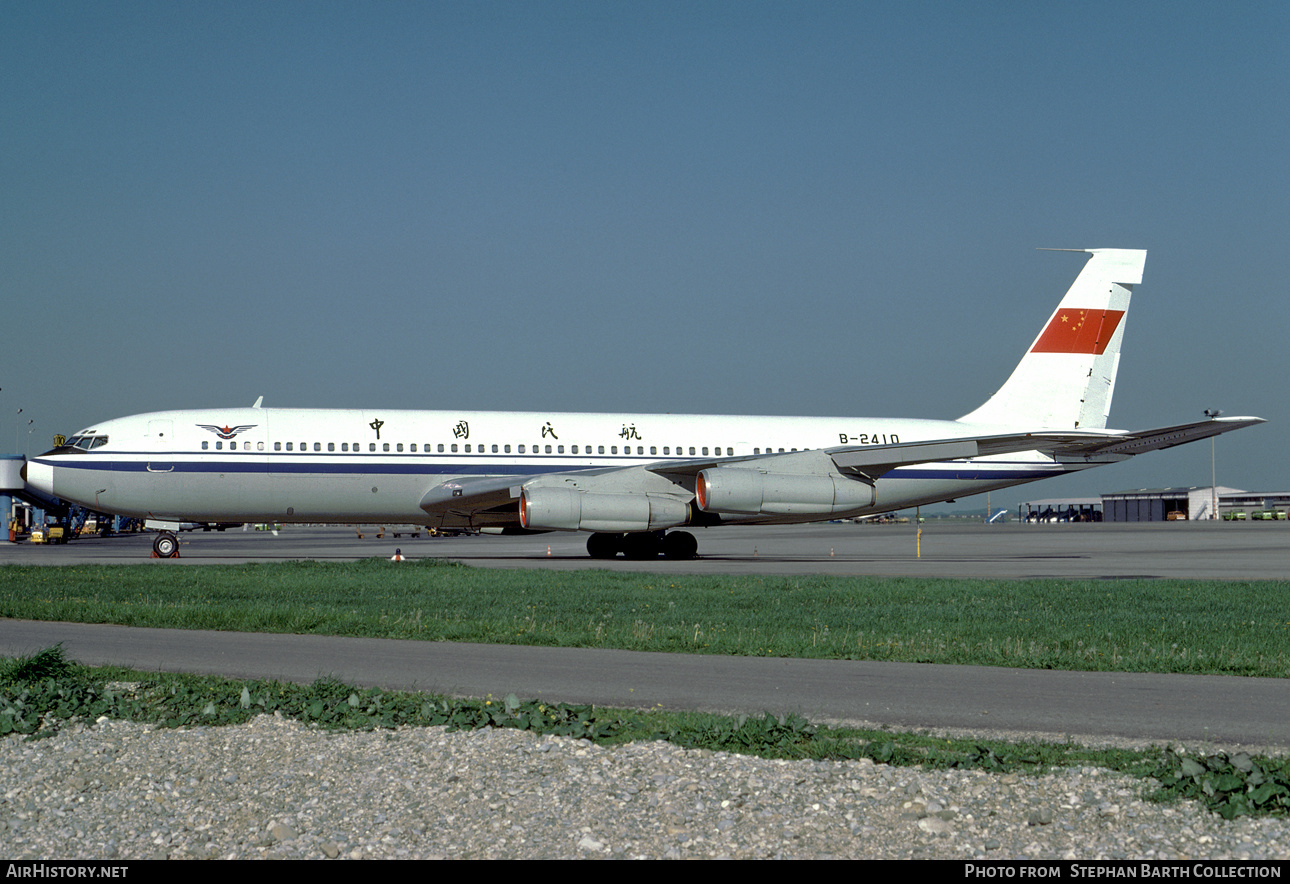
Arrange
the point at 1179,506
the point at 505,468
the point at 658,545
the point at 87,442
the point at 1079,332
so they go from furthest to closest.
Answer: the point at 1179,506
the point at 1079,332
the point at 658,545
the point at 505,468
the point at 87,442

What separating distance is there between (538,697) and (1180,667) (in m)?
6.74

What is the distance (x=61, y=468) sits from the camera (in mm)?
31125

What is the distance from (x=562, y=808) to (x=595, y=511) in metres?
23.8

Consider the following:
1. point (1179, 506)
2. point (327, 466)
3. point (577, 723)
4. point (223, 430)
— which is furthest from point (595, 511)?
point (1179, 506)

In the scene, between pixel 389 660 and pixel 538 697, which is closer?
pixel 538 697

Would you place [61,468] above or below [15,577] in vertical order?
above

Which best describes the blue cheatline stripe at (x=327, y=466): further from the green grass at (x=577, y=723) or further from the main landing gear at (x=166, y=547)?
the green grass at (x=577, y=723)

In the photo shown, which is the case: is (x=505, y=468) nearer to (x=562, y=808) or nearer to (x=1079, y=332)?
(x=1079, y=332)

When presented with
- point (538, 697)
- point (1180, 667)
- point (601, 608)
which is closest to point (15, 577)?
point (601, 608)

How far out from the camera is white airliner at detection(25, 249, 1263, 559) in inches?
1219

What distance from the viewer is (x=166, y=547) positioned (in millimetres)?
34062

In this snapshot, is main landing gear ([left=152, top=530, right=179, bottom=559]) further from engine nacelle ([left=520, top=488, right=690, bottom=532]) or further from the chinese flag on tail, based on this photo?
the chinese flag on tail

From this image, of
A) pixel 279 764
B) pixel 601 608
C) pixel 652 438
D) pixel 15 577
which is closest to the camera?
pixel 279 764
